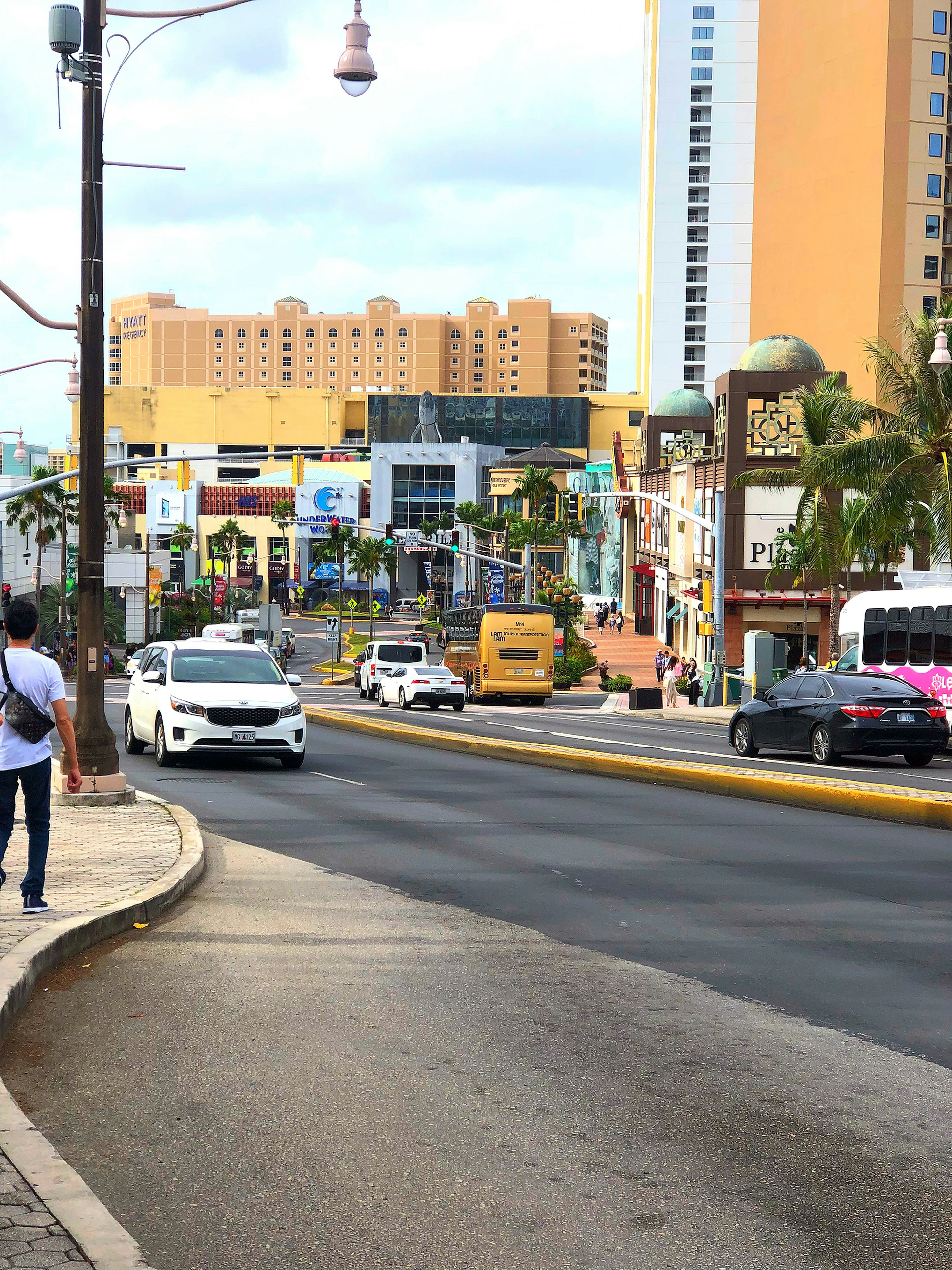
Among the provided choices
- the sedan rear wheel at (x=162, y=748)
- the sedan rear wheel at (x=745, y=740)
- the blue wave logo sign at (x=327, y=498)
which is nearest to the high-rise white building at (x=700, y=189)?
the blue wave logo sign at (x=327, y=498)

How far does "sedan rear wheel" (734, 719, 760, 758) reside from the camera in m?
24.3

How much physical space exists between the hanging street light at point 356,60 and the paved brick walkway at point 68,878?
7.42 meters

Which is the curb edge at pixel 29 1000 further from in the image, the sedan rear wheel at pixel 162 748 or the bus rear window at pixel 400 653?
the bus rear window at pixel 400 653

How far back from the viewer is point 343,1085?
6.05m

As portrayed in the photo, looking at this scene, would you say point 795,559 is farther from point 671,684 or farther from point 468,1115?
point 468,1115

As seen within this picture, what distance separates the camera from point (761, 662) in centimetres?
4541

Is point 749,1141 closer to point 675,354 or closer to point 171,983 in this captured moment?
point 171,983

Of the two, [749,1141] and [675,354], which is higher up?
[675,354]

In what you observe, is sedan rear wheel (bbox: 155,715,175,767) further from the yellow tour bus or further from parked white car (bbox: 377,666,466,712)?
the yellow tour bus

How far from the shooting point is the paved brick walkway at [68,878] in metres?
4.36

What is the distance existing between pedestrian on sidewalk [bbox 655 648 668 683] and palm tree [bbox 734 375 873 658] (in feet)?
23.4

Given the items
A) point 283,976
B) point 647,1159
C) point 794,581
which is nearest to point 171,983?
point 283,976

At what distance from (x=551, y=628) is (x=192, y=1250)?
150 feet

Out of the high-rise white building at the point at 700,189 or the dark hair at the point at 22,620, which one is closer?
the dark hair at the point at 22,620
